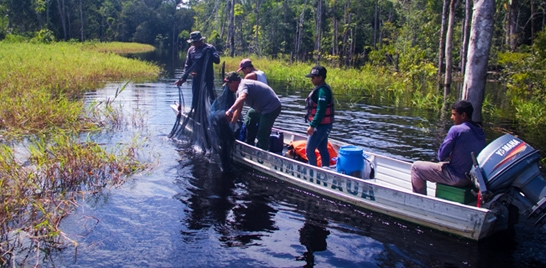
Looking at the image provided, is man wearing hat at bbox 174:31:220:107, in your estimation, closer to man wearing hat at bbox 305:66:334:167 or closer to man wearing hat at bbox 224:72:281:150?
man wearing hat at bbox 224:72:281:150

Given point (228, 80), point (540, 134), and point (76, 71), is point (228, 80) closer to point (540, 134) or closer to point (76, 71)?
point (540, 134)

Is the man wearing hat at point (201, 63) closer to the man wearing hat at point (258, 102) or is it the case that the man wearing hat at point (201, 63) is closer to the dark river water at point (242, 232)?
the man wearing hat at point (258, 102)

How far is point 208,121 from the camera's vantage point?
9.42m

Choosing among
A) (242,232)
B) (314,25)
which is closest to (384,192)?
(242,232)

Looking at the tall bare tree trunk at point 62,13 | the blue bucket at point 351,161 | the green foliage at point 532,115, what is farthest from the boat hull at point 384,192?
the tall bare tree trunk at point 62,13

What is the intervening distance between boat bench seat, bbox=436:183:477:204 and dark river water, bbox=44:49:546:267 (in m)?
0.53

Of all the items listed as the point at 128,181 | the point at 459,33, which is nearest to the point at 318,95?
the point at 128,181

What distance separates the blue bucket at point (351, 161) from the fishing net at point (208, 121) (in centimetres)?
248

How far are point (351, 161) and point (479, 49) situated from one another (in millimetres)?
3432

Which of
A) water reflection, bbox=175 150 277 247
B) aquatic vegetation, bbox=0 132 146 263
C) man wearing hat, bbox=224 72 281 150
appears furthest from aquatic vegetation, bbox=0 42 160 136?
man wearing hat, bbox=224 72 281 150

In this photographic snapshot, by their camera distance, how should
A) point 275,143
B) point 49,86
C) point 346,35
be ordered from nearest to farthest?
point 275,143 < point 49,86 < point 346,35

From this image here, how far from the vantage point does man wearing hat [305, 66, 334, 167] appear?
23.9 ft

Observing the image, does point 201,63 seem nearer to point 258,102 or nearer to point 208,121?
point 208,121

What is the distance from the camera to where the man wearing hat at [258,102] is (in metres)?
8.11
